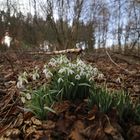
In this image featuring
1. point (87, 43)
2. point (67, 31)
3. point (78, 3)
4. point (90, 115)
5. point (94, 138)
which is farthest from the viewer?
point (87, 43)

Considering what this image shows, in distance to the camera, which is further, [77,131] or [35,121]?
[35,121]

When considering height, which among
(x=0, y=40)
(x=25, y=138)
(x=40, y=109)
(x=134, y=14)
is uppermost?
(x=134, y=14)

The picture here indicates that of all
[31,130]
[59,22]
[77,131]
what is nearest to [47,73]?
[31,130]

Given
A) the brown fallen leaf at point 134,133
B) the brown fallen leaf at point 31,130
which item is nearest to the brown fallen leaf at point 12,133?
the brown fallen leaf at point 31,130

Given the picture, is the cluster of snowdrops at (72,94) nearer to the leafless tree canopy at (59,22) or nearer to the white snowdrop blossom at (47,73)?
the white snowdrop blossom at (47,73)

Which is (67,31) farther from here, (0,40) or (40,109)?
(40,109)

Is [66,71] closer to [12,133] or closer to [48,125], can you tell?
[48,125]

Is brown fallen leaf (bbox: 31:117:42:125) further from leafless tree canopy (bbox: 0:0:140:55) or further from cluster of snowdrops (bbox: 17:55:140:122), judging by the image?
leafless tree canopy (bbox: 0:0:140:55)

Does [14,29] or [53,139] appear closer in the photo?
[53,139]

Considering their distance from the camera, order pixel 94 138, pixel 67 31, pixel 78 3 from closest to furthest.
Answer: pixel 94 138 < pixel 78 3 < pixel 67 31

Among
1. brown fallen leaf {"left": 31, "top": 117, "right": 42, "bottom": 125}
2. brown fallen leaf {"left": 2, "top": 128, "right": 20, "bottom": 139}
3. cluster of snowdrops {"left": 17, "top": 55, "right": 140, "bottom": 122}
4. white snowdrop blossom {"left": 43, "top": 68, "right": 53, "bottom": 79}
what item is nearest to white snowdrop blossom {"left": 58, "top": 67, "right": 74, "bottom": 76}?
cluster of snowdrops {"left": 17, "top": 55, "right": 140, "bottom": 122}

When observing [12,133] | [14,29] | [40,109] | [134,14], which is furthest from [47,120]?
[14,29]
